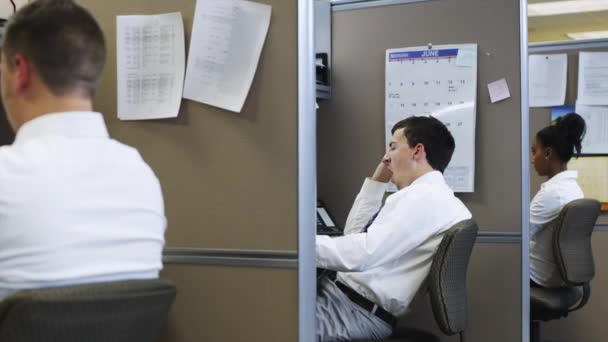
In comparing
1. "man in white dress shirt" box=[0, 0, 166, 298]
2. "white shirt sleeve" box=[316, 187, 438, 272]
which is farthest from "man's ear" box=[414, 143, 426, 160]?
"man in white dress shirt" box=[0, 0, 166, 298]

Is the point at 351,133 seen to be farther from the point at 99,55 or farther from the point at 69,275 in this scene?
the point at 69,275

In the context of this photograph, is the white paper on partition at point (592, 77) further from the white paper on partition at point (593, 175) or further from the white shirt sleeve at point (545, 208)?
the white shirt sleeve at point (545, 208)

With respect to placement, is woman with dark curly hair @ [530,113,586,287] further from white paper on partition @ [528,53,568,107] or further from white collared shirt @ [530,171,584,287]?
white paper on partition @ [528,53,568,107]

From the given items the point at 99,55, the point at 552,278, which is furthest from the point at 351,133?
the point at 99,55

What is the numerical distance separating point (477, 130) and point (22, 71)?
180 centimetres

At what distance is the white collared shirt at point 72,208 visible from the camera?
111 centimetres

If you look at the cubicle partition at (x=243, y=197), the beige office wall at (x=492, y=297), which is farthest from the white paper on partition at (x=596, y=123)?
the cubicle partition at (x=243, y=197)

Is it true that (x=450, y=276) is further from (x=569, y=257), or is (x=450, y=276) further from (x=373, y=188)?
(x=569, y=257)

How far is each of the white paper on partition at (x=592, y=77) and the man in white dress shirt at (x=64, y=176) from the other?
9.84 feet

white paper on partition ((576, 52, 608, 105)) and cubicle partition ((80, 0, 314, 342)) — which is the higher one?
white paper on partition ((576, 52, 608, 105))

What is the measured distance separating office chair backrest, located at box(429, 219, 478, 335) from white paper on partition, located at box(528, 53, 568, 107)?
190 cm

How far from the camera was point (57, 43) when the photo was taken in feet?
4.04

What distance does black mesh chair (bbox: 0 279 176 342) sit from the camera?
1007 mm

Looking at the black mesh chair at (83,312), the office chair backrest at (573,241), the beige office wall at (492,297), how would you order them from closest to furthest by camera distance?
1. the black mesh chair at (83,312)
2. the beige office wall at (492,297)
3. the office chair backrest at (573,241)
